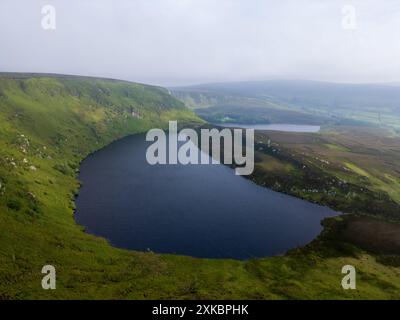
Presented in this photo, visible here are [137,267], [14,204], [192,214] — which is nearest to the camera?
[137,267]

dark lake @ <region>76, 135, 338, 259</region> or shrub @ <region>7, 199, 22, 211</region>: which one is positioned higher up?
shrub @ <region>7, 199, 22, 211</region>

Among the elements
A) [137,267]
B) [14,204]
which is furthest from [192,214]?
[14,204]

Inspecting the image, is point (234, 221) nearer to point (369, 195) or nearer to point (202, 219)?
point (202, 219)

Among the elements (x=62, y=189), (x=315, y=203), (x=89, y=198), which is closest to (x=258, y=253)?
(x=315, y=203)

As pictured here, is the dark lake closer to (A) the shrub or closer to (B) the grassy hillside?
(B) the grassy hillside

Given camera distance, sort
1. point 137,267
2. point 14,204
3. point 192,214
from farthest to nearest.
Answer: point 192,214
point 14,204
point 137,267

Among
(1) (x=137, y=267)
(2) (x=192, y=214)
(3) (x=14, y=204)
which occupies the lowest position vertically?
(1) (x=137, y=267)

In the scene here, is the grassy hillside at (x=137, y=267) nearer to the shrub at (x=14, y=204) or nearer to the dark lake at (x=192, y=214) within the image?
the shrub at (x=14, y=204)

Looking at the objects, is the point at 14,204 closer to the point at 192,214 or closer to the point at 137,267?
the point at 137,267

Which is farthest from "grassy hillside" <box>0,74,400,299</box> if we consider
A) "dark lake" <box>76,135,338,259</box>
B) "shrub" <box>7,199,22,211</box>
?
"dark lake" <box>76,135,338,259</box>
